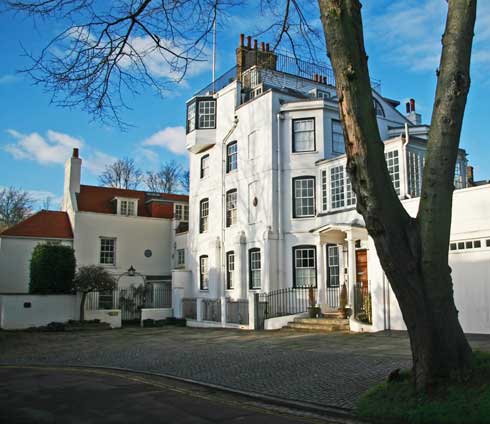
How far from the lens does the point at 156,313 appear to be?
92.8ft

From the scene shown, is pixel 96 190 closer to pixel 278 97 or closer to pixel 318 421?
pixel 278 97

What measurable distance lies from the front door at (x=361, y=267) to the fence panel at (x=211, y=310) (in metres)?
7.50

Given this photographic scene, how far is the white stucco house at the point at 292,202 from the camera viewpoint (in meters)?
15.9

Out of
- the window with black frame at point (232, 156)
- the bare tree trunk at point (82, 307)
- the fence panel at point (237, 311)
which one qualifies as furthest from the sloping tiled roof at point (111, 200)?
the fence panel at point (237, 311)

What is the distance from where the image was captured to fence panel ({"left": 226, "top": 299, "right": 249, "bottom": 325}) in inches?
920

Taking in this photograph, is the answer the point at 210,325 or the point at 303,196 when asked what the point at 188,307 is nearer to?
the point at 210,325

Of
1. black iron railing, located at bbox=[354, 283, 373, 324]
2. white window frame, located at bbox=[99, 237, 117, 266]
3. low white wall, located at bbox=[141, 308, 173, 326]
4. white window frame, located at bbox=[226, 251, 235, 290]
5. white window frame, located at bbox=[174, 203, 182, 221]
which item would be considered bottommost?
low white wall, located at bbox=[141, 308, 173, 326]

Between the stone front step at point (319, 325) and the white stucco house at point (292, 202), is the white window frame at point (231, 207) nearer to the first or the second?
the white stucco house at point (292, 202)

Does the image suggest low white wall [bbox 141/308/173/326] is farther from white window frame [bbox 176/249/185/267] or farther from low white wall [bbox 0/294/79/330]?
white window frame [bbox 176/249/185/267]

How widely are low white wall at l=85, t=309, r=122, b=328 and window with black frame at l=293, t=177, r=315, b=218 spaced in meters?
10.4

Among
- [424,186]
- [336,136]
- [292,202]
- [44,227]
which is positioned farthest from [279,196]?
[424,186]

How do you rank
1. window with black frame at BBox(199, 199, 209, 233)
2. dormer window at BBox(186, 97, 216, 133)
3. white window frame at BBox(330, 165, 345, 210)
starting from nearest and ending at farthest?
white window frame at BBox(330, 165, 345, 210) < dormer window at BBox(186, 97, 216, 133) < window with black frame at BBox(199, 199, 209, 233)

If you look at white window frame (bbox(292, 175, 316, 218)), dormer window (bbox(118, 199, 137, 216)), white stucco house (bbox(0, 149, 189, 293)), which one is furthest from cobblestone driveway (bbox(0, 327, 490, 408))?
dormer window (bbox(118, 199, 137, 216))

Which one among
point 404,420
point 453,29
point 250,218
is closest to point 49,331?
point 250,218
